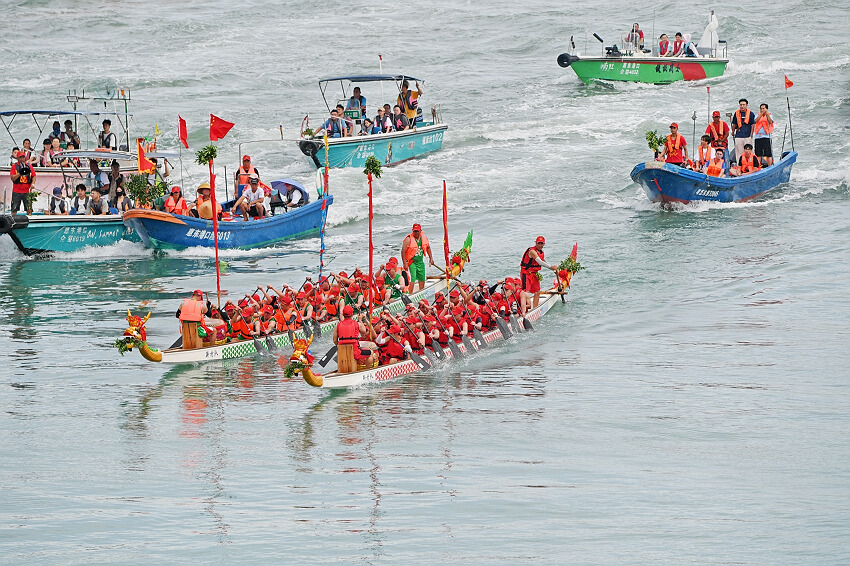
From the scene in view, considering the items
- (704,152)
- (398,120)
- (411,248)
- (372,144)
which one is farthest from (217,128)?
(398,120)

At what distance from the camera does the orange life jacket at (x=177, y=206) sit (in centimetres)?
3006

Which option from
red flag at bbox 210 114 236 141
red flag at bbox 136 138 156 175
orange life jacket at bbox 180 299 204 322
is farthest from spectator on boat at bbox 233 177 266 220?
orange life jacket at bbox 180 299 204 322

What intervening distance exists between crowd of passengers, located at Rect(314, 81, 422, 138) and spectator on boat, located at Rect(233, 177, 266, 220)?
650 cm

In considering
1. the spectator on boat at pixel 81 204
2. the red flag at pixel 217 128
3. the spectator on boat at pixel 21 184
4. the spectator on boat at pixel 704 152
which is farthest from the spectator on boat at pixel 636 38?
the red flag at pixel 217 128

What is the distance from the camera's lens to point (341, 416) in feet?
60.8

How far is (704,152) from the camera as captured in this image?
3197 cm

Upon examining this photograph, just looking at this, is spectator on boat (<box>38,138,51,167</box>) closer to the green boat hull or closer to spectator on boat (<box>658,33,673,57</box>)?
the green boat hull

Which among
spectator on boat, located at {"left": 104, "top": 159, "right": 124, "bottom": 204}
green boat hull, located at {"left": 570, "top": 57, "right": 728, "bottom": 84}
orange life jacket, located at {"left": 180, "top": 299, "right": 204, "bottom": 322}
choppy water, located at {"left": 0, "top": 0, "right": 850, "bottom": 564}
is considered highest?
green boat hull, located at {"left": 570, "top": 57, "right": 728, "bottom": 84}

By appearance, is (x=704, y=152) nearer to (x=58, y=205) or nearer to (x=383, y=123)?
(x=383, y=123)

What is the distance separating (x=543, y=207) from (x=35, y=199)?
46.0ft

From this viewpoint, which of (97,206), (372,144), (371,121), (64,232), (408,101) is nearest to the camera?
(64,232)

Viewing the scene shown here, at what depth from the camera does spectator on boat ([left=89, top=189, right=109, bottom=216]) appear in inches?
1192

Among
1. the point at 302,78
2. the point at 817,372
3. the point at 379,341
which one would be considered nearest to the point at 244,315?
the point at 379,341

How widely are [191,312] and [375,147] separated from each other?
61.6 feet
